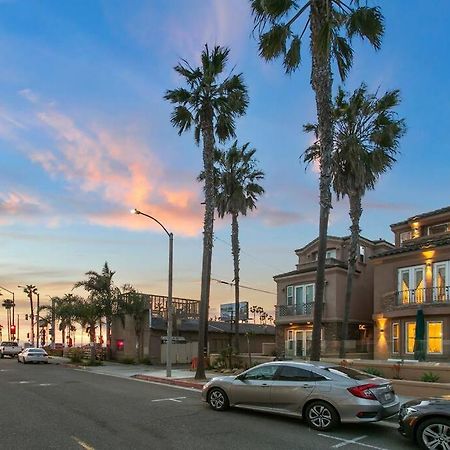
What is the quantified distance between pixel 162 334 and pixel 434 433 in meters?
29.6

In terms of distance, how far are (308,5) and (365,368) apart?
12645 millimetres

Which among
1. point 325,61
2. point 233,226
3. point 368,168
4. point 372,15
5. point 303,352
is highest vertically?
point 372,15

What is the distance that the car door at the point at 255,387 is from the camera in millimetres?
12109

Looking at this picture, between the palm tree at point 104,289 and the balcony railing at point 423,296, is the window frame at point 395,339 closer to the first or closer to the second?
the balcony railing at point 423,296

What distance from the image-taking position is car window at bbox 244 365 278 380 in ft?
40.2

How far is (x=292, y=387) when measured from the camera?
11.6m

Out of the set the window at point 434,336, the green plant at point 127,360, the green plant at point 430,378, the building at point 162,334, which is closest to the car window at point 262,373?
the green plant at point 430,378

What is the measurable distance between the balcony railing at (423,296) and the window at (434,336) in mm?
1170

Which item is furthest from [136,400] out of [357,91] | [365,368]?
[357,91]

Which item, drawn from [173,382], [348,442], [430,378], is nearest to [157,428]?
[348,442]

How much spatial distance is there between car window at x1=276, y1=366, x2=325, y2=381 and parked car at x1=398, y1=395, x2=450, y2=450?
2.20 m

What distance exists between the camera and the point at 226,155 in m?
34.2

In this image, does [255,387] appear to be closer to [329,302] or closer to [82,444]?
[82,444]

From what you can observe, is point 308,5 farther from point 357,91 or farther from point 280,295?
point 280,295
